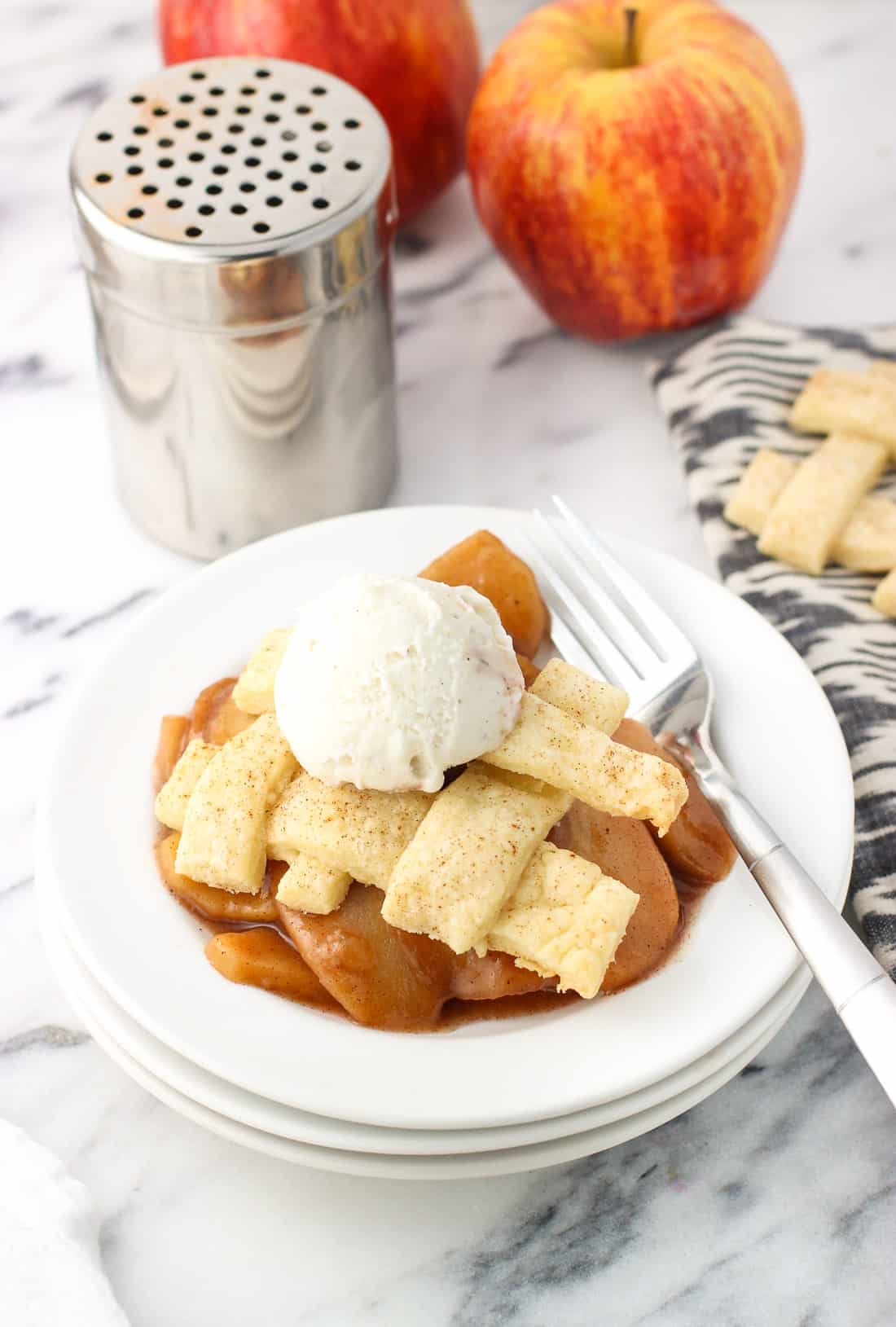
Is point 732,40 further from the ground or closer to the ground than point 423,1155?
further from the ground

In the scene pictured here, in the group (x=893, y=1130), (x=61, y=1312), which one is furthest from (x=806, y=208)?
(x=61, y=1312)

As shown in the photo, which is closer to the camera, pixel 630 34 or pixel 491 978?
pixel 491 978

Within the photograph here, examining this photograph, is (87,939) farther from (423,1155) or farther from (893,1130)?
(893,1130)

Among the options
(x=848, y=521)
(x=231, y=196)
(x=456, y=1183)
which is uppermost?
(x=231, y=196)

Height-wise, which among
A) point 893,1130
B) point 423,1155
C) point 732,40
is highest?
point 732,40

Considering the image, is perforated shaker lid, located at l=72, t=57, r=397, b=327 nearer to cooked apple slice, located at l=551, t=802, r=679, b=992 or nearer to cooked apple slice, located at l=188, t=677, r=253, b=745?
cooked apple slice, located at l=188, t=677, r=253, b=745

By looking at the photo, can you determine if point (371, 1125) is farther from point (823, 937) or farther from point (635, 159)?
point (635, 159)

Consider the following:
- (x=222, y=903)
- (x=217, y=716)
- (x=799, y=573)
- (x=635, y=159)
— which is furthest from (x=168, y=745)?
(x=635, y=159)
